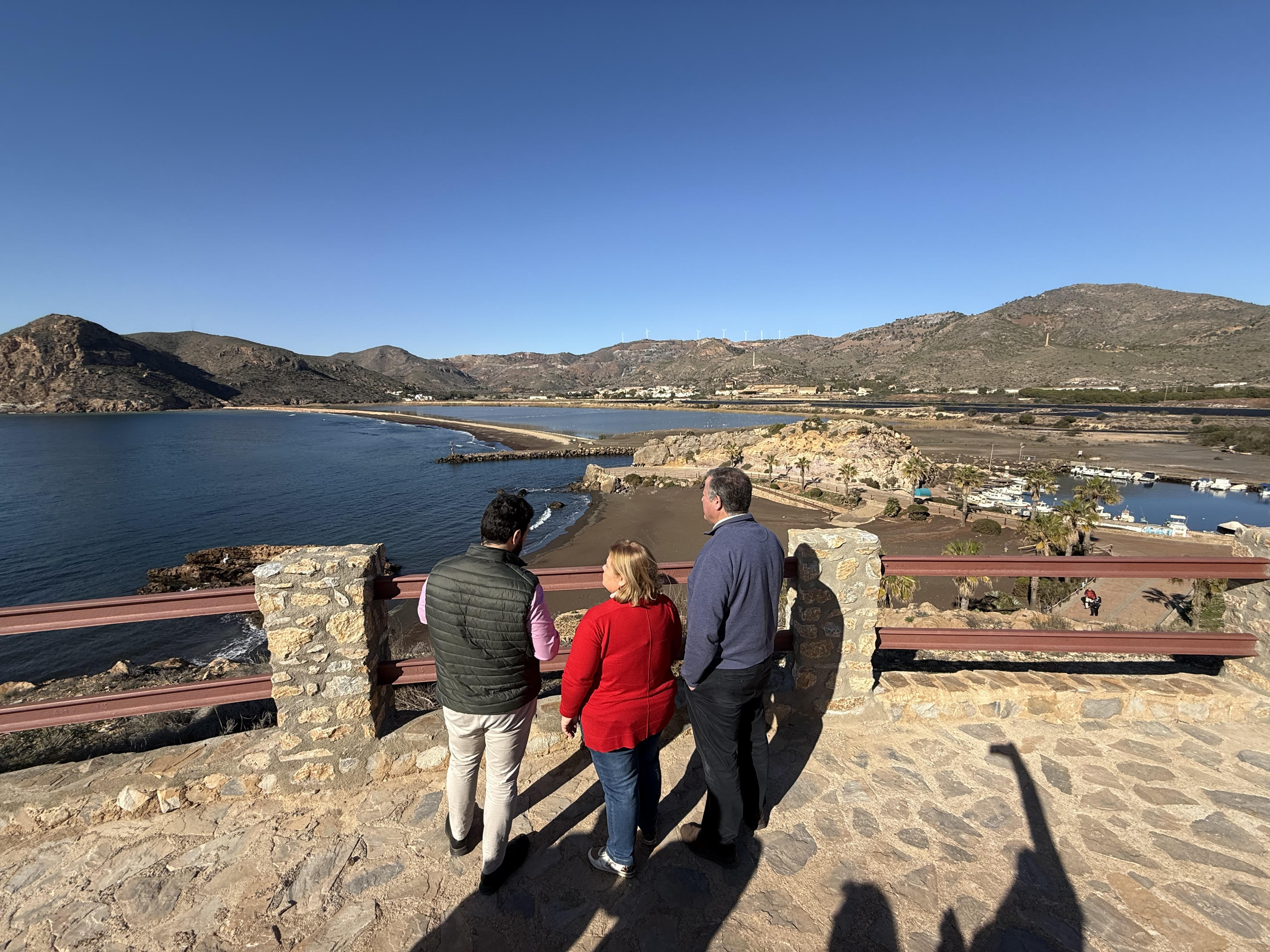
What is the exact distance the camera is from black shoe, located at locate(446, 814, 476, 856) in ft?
10.3

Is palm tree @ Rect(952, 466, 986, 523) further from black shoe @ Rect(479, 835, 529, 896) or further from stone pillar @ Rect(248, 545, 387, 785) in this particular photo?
stone pillar @ Rect(248, 545, 387, 785)

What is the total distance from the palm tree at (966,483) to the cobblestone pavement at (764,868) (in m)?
38.9

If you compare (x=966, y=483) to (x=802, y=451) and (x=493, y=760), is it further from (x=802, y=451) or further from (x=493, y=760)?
(x=493, y=760)

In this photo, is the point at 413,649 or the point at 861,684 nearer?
the point at 861,684

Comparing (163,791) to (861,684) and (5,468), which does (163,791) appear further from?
(5,468)

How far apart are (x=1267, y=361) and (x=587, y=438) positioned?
15197 centimetres

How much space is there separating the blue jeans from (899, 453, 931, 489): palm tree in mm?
52019

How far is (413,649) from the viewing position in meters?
18.4

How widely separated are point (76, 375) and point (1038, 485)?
211882 mm

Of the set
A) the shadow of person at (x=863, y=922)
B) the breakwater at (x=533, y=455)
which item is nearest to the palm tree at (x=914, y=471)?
the breakwater at (x=533, y=455)

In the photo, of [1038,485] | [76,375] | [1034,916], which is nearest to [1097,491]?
[1038,485]

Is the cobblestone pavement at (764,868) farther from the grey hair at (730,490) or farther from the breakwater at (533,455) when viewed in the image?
the breakwater at (533,455)

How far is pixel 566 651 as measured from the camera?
14.1 feet

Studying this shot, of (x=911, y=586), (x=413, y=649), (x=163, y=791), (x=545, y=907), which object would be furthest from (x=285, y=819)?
(x=911, y=586)
